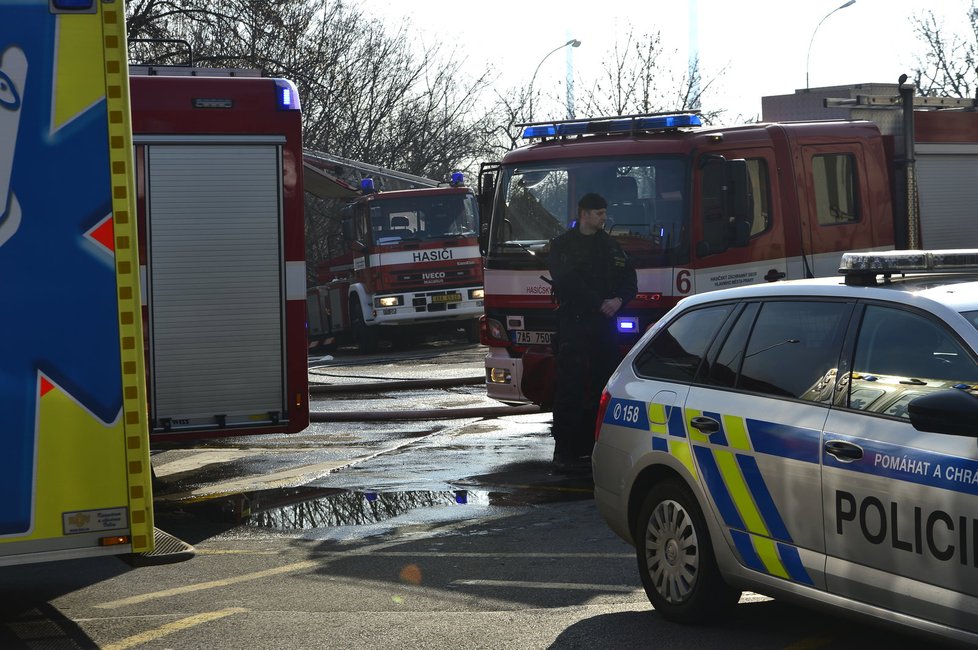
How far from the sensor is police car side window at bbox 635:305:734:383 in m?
6.20

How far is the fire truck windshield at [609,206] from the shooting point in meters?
10.9

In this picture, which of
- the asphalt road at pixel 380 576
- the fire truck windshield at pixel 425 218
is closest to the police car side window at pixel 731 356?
the asphalt road at pixel 380 576

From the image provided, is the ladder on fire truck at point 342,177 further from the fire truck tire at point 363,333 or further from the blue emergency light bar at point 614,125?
the blue emergency light bar at point 614,125

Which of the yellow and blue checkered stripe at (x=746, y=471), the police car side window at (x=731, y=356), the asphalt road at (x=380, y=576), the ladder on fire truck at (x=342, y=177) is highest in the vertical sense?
the ladder on fire truck at (x=342, y=177)

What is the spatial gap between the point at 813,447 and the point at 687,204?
231 inches

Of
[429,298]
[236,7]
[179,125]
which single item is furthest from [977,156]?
[236,7]

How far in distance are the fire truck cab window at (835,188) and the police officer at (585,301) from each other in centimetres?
234

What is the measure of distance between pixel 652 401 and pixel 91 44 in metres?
2.93

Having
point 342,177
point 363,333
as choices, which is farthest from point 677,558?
point 363,333

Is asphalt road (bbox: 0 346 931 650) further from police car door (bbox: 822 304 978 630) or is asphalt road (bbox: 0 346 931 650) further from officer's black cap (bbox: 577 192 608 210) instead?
officer's black cap (bbox: 577 192 608 210)

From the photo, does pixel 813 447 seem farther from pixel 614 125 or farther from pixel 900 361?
pixel 614 125

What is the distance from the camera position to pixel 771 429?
5.45 meters

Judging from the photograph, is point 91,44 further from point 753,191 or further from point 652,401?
point 753,191

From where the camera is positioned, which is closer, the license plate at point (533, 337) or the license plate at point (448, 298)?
the license plate at point (533, 337)
